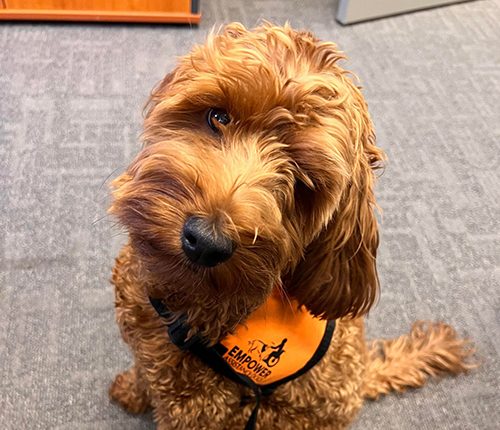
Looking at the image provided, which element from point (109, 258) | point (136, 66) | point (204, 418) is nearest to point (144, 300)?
point (204, 418)

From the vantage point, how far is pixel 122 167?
186cm

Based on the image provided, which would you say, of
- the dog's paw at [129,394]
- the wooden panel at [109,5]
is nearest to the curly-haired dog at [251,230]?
the dog's paw at [129,394]

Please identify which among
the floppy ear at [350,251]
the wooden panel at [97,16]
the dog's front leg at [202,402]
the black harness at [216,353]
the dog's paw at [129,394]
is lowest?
the dog's paw at [129,394]

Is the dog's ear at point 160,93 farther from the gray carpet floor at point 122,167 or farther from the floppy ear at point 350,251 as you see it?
the gray carpet floor at point 122,167

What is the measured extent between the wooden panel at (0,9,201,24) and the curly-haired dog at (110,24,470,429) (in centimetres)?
157

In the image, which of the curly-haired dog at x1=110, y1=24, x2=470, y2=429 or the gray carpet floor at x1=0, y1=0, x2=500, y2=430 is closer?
the curly-haired dog at x1=110, y1=24, x2=470, y2=429

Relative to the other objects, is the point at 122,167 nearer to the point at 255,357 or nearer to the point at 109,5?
the point at 109,5

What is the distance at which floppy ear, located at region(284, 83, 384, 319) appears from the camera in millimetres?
865

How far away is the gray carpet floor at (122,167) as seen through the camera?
4.82 ft

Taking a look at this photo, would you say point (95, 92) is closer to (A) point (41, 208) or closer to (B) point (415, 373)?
(A) point (41, 208)

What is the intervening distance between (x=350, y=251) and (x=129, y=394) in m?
0.72

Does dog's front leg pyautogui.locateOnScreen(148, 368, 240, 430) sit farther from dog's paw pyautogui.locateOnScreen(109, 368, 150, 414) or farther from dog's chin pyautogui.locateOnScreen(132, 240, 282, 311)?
dog's paw pyautogui.locateOnScreen(109, 368, 150, 414)

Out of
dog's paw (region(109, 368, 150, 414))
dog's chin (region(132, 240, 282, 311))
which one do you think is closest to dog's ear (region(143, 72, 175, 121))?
dog's chin (region(132, 240, 282, 311))

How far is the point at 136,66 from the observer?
7.29 ft
